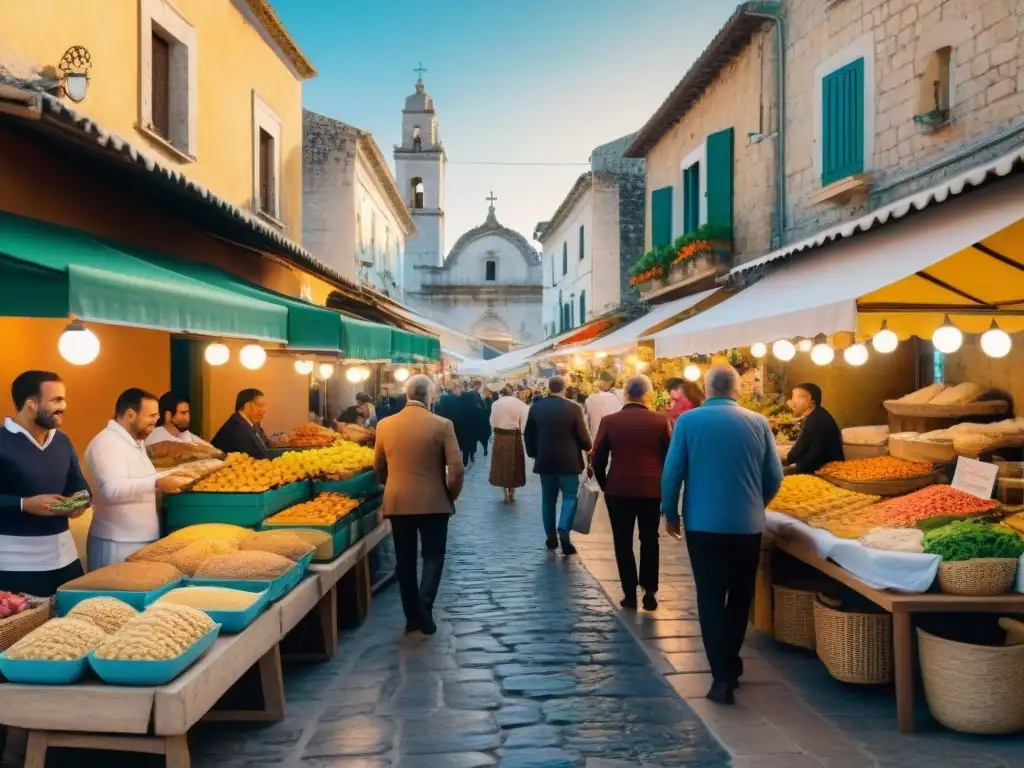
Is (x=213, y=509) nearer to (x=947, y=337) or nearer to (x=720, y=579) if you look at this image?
(x=720, y=579)

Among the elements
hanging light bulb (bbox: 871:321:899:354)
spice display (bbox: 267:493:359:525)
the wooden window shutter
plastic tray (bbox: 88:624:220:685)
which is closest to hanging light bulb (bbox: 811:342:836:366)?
hanging light bulb (bbox: 871:321:899:354)

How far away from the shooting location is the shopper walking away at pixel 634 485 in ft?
22.1

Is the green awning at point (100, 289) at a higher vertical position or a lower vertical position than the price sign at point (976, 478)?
higher

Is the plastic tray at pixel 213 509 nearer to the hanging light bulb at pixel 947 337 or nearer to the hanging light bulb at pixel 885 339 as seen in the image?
the hanging light bulb at pixel 885 339

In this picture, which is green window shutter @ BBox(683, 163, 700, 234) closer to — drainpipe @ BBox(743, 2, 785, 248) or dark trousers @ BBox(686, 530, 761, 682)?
drainpipe @ BBox(743, 2, 785, 248)

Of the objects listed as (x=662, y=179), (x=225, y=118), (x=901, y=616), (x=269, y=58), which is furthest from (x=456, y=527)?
(x=662, y=179)

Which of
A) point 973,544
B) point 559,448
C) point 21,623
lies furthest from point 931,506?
point 21,623

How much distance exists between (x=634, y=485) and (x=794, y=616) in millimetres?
1565

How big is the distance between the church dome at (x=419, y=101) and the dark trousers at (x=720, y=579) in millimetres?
52160

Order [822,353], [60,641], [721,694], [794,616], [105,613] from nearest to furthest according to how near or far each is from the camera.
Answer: [60,641], [105,613], [721,694], [794,616], [822,353]

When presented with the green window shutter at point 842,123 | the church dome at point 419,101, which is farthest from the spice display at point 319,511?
the church dome at point 419,101

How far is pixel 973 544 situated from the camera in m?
4.51

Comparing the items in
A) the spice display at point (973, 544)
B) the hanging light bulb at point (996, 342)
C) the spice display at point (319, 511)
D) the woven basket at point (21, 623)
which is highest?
the hanging light bulb at point (996, 342)

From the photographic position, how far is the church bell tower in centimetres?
5288
